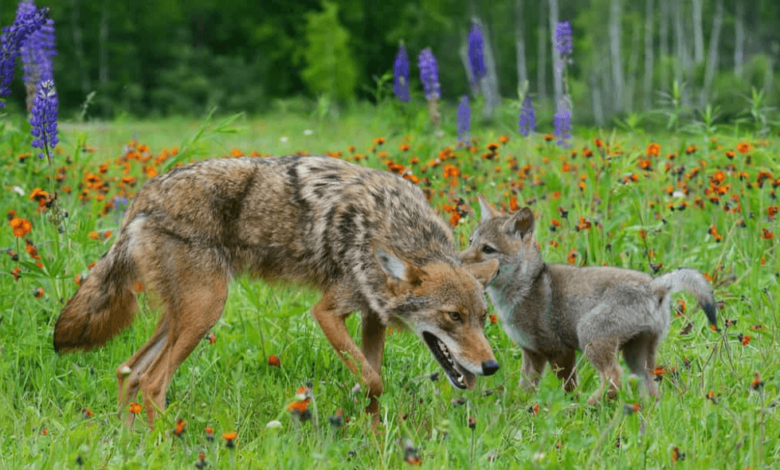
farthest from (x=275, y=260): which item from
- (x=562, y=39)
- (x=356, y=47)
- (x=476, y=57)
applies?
(x=356, y=47)

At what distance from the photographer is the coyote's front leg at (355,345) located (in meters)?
4.23

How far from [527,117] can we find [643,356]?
349 centimetres

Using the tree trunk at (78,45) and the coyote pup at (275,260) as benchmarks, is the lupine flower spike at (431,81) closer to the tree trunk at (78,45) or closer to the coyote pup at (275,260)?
the coyote pup at (275,260)

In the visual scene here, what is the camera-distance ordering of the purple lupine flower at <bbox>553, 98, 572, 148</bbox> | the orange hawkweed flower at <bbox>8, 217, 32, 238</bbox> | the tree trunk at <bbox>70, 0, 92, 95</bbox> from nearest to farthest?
1. the orange hawkweed flower at <bbox>8, 217, 32, 238</bbox>
2. the purple lupine flower at <bbox>553, 98, 572, 148</bbox>
3. the tree trunk at <bbox>70, 0, 92, 95</bbox>

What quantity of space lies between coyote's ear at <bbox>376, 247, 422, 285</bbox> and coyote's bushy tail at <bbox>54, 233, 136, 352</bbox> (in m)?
1.43

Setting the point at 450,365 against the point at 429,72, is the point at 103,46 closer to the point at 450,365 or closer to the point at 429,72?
the point at 429,72

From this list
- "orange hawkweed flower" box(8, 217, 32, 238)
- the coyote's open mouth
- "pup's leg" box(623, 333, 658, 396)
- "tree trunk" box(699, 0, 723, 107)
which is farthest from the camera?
"tree trunk" box(699, 0, 723, 107)

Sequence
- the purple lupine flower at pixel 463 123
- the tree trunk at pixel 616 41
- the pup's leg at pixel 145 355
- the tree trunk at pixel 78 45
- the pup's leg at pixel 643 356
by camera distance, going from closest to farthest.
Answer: the pup's leg at pixel 643 356
the pup's leg at pixel 145 355
the purple lupine flower at pixel 463 123
the tree trunk at pixel 78 45
the tree trunk at pixel 616 41

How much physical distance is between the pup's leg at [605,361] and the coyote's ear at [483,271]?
64cm

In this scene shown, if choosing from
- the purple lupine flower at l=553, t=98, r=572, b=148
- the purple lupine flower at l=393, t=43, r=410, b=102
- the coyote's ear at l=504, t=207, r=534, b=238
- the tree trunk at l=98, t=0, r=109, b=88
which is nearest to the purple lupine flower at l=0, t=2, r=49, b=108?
the coyote's ear at l=504, t=207, r=534, b=238

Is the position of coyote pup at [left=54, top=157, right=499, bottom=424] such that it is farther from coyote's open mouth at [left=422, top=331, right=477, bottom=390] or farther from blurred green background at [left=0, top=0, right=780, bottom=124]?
blurred green background at [left=0, top=0, right=780, bottom=124]

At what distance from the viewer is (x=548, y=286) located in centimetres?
477

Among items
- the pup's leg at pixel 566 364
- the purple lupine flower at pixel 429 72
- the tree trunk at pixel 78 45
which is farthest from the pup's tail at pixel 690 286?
the tree trunk at pixel 78 45

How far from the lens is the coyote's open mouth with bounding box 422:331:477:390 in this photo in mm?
4047
